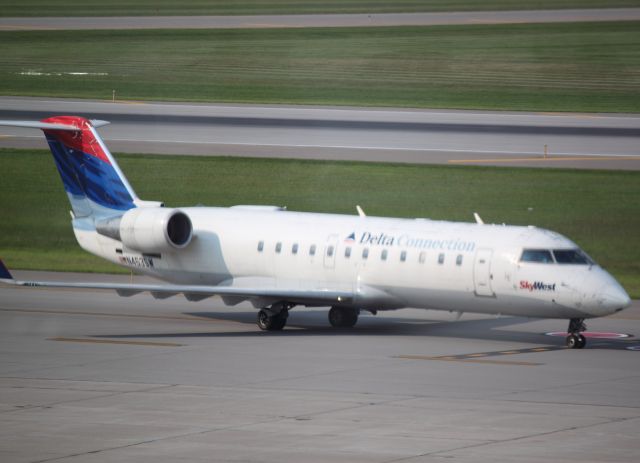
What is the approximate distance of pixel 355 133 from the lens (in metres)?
66.9

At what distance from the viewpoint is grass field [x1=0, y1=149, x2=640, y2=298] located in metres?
49.5

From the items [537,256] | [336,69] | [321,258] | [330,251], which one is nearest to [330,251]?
[330,251]

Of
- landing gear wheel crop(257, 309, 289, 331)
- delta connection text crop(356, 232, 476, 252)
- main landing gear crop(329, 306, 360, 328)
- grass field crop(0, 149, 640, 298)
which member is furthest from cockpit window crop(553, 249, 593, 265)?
grass field crop(0, 149, 640, 298)

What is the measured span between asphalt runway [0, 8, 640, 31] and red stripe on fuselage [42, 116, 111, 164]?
180 feet

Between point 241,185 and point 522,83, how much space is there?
92.2 ft

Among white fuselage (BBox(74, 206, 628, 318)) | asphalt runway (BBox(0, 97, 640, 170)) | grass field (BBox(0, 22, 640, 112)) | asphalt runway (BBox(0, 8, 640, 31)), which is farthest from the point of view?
asphalt runway (BBox(0, 8, 640, 31))

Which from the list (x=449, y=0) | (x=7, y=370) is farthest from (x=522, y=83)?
(x=7, y=370)

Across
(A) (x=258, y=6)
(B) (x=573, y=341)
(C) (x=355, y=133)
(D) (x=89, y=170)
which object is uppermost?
(A) (x=258, y=6)

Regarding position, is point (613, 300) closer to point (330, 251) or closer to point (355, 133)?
point (330, 251)

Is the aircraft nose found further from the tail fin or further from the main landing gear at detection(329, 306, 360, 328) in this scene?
the tail fin

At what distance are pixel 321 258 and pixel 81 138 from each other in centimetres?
795

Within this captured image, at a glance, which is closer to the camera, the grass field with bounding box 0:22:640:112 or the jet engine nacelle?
the jet engine nacelle

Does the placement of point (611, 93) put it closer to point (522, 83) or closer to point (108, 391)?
point (522, 83)

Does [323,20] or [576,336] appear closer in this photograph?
[576,336]
